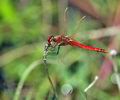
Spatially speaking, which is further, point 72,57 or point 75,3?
point 75,3

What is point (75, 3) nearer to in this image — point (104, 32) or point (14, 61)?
point (104, 32)

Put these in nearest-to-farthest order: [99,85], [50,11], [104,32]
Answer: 1. [99,85]
2. [104,32]
3. [50,11]

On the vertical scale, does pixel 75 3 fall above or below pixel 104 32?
above

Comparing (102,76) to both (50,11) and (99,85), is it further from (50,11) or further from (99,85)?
(50,11)

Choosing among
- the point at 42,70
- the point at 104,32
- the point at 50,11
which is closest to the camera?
the point at 42,70

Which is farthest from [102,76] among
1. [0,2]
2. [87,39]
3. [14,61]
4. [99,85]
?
[0,2]

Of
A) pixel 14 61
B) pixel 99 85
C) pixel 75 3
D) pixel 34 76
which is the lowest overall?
pixel 99 85
